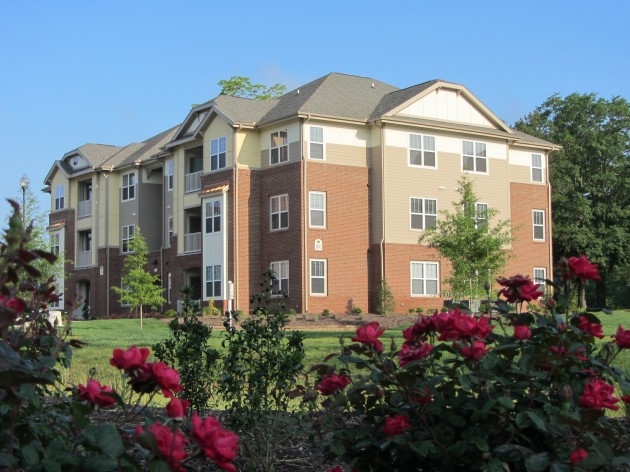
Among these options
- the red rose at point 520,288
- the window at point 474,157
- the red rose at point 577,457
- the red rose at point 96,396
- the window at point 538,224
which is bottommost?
the red rose at point 577,457

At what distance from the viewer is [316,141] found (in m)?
34.6

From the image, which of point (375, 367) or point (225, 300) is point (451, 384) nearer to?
point (375, 367)

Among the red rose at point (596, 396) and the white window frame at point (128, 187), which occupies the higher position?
the white window frame at point (128, 187)

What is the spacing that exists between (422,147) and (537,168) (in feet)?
26.5

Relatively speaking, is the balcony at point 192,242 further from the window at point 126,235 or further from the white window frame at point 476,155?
the white window frame at point 476,155

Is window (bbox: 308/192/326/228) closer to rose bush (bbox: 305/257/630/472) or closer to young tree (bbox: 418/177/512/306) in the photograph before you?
young tree (bbox: 418/177/512/306)

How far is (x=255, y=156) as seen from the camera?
1431 inches

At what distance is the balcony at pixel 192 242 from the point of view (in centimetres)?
3944

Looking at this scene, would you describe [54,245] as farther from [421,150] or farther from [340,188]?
[421,150]

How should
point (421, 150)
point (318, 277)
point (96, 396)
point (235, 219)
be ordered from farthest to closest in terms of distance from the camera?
point (421, 150)
point (235, 219)
point (318, 277)
point (96, 396)

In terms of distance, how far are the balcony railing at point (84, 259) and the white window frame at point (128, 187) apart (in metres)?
4.13

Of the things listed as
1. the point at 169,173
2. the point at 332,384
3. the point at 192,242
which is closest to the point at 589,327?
the point at 332,384

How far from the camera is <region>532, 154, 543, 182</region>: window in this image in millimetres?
41188

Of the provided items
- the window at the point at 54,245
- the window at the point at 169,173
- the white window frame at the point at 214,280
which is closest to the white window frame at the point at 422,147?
the white window frame at the point at 214,280
